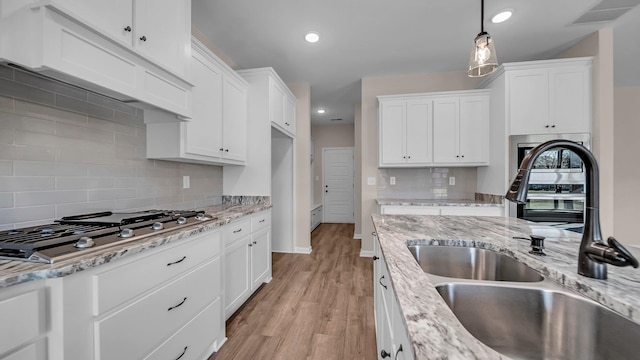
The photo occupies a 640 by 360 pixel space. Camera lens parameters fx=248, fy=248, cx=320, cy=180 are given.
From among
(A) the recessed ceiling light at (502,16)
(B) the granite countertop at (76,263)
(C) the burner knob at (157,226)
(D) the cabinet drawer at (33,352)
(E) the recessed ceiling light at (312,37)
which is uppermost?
(A) the recessed ceiling light at (502,16)

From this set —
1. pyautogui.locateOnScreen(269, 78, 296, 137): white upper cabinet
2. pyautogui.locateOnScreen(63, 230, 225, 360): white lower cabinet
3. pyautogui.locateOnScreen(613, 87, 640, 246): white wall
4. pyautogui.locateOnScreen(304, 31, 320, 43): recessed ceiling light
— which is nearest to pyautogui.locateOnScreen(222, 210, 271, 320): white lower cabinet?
pyautogui.locateOnScreen(63, 230, 225, 360): white lower cabinet

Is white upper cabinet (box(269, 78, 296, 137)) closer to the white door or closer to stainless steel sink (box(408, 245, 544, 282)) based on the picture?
stainless steel sink (box(408, 245, 544, 282))

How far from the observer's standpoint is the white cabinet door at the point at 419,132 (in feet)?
10.9

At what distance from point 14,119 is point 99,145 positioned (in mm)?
396

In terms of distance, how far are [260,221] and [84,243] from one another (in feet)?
5.48

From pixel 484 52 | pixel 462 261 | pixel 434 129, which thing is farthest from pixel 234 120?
pixel 434 129

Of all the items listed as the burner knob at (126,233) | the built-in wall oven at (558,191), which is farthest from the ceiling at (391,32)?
the burner knob at (126,233)

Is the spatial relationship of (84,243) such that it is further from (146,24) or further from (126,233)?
(146,24)

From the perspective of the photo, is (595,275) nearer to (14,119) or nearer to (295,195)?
(14,119)

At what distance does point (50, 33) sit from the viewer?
0.97 metres

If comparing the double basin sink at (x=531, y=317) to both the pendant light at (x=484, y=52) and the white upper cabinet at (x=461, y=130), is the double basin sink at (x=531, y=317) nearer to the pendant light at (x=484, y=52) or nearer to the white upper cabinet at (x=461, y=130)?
the pendant light at (x=484, y=52)

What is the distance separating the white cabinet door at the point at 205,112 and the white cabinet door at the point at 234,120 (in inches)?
4.0

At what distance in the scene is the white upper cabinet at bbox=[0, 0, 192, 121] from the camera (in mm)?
950

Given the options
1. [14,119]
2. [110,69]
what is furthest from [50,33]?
[14,119]
